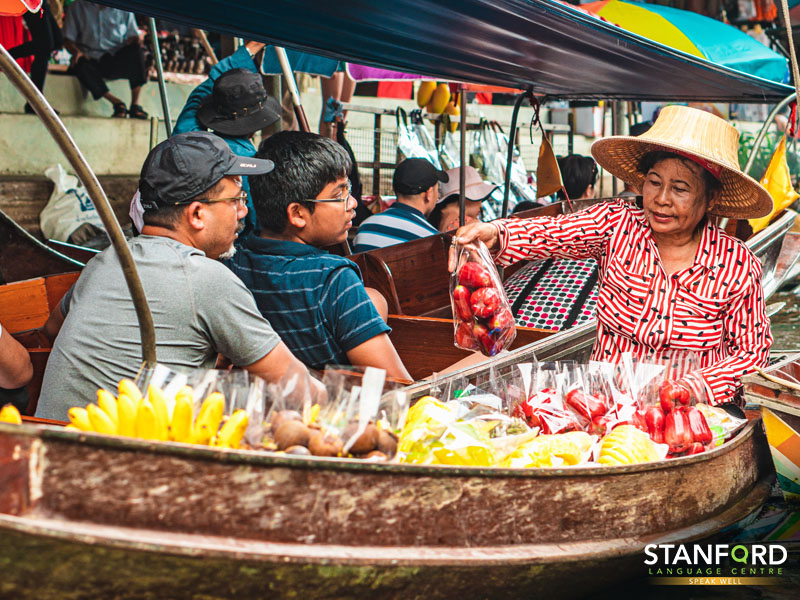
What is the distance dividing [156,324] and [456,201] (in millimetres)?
3729

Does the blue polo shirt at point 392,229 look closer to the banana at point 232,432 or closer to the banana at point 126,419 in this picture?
the banana at point 232,432

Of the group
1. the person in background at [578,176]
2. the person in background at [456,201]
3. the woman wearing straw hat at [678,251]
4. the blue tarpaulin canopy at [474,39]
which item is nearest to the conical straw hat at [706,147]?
the woman wearing straw hat at [678,251]

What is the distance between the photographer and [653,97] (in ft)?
17.5

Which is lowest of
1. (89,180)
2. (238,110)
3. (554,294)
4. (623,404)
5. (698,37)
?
(554,294)

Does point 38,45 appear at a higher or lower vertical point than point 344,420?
higher

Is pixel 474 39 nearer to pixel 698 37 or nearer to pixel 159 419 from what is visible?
pixel 159 419

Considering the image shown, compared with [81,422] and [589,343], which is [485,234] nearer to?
[589,343]

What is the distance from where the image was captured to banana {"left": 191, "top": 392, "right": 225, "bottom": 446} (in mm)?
1532

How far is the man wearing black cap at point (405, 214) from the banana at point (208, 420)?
9.63ft

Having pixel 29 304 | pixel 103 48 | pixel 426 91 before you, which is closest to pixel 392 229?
pixel 29 304

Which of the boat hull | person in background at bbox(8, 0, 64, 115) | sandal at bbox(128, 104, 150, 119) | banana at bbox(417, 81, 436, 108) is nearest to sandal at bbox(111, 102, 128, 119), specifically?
sandal at bbox(128, 104, 150, 119)

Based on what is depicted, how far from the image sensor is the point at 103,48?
6.92 metres


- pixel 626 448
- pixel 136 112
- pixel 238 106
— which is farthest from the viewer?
pixel 136 112

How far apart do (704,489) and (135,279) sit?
1.53 m
